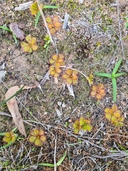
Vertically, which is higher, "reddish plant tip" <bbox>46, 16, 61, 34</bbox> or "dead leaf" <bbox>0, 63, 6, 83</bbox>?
"reddish plant tip" <bbox>46, 16, 61, 34</bbox>

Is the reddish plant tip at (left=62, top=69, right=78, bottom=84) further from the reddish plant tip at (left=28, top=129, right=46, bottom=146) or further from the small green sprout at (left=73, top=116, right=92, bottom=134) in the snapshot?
the reddish plant tip at (left=28, top=129, right=46, bottom=146)

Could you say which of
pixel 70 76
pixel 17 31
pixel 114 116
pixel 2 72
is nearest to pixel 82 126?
pixel 114 116

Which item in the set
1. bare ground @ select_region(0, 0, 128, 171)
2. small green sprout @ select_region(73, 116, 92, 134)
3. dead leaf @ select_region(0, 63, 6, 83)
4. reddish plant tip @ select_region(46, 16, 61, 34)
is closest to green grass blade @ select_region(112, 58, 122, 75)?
bare ground @ select_region(0, 0, 128, 171)

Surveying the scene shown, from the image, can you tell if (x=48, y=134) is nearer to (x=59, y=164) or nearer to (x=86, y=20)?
(x=59, y=164)

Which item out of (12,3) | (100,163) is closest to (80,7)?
(12,3)

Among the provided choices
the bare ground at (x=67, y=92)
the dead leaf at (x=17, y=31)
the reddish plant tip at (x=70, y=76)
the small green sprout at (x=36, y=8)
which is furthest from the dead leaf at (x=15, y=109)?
the small green sprout at (x=36, y=8)

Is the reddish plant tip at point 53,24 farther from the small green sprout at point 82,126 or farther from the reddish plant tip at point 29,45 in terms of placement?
the small green sprout at point 82,126

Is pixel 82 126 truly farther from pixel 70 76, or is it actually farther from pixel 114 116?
pixel 70 76
